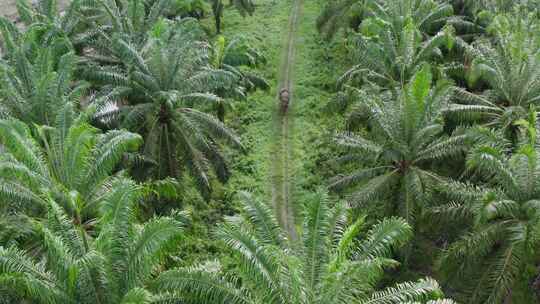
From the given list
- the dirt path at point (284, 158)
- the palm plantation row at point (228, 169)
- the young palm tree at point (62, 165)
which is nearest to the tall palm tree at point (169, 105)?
the palm plantation row at point (228, 169)

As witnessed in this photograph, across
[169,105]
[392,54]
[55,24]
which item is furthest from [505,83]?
[55,24]

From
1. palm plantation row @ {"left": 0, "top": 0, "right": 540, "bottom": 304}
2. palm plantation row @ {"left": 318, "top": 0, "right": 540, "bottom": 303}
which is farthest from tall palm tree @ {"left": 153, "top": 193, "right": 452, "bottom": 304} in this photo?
palm plantation row @ {"left": 318, "top": 0, "right": 540, "bottom": 303}

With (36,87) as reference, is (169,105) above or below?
below

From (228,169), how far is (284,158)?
4.59 metres

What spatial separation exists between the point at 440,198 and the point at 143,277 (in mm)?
9126

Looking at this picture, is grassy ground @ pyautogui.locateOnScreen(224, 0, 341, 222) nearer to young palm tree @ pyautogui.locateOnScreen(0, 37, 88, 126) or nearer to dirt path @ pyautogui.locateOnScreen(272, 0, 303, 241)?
dirt path @ pyautogui.locateOnScreen(272, 0, 303, 241)

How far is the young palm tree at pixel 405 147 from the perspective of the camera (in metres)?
16.3

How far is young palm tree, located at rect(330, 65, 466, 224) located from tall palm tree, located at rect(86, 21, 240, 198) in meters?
4.15

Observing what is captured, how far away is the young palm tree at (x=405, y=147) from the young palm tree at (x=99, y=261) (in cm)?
702

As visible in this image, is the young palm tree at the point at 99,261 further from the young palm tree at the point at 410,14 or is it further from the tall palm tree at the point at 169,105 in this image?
the young palm tree at the point at 410,14

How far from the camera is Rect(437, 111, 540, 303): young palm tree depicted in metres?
13.6

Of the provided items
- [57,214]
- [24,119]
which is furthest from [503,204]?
[24,119]

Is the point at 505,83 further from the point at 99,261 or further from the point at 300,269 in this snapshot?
the point at 99,261

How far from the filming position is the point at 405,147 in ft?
53.3
